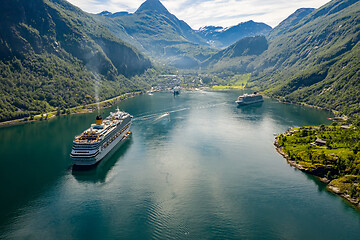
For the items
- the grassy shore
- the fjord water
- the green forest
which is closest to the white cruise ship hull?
the fjord water

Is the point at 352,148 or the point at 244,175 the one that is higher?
the point at 352,148

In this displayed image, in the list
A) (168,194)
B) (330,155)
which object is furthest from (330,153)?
(168,194)

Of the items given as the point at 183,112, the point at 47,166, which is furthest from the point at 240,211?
the point at 183,112

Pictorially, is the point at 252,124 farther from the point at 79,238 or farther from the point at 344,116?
the point at 79,238

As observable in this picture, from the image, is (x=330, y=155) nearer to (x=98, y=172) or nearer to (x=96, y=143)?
(x=98, y=172)

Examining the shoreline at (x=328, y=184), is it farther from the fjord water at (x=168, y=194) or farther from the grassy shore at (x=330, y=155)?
the fjord water at (x=168, y=194)

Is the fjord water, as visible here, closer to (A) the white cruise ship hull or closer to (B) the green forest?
(A) the white cruise ship hull
